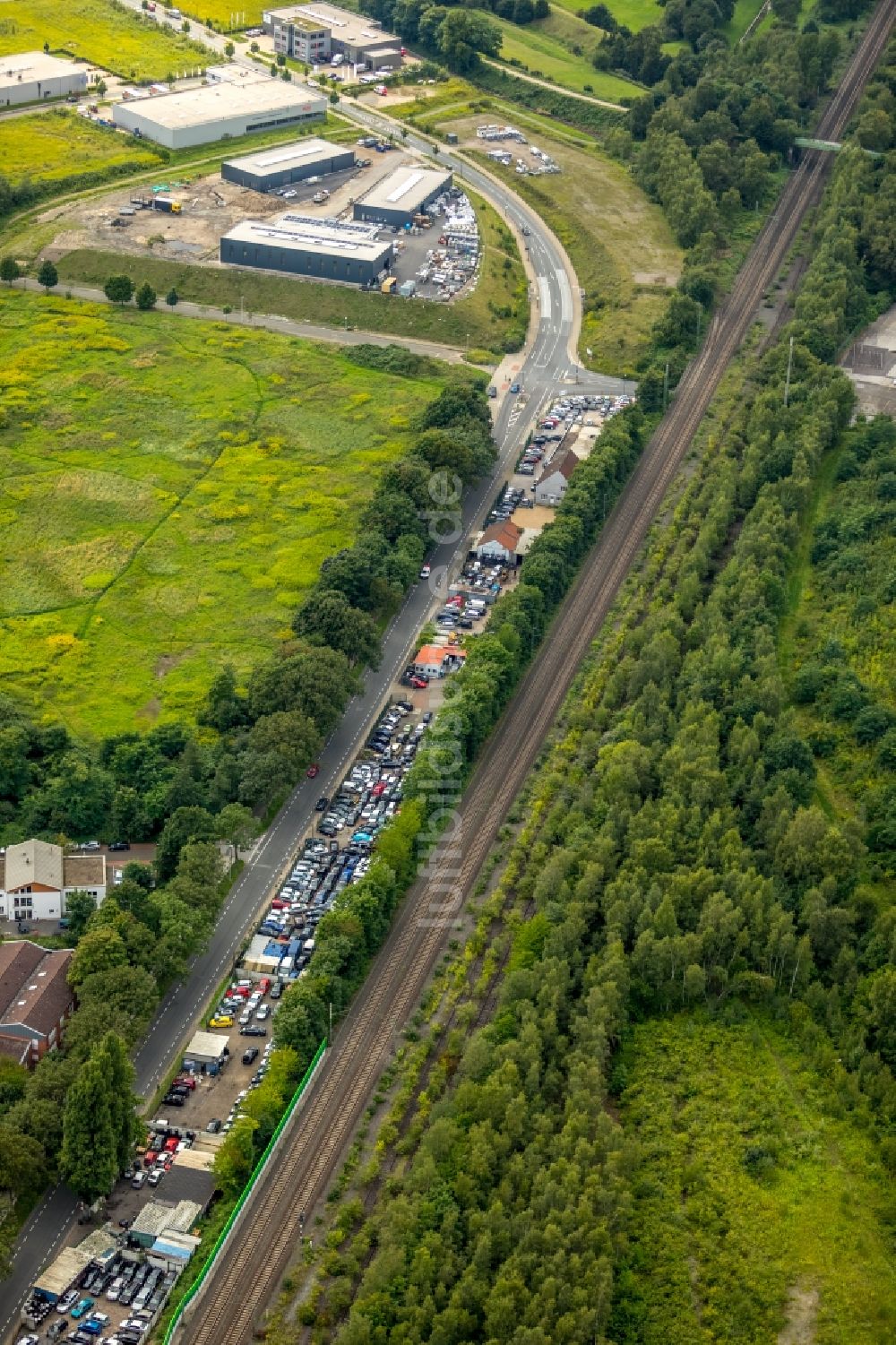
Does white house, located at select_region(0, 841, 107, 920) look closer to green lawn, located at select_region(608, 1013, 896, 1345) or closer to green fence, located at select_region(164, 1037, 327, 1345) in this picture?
green fence, located at select_region(164, 1037, 327, 1345)

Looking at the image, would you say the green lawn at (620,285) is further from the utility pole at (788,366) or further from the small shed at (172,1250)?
the small shed at (172,1250)

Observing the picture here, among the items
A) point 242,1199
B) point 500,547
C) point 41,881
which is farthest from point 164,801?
point 500,547

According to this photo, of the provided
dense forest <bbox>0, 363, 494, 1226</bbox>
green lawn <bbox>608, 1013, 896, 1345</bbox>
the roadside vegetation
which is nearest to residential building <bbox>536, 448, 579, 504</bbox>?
dense forest <bbox>0, 363, 494, 1226</bbox>

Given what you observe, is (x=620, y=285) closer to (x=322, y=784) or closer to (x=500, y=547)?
(x=500, y=547)

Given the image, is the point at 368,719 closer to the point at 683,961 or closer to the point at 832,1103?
the point at 683,961

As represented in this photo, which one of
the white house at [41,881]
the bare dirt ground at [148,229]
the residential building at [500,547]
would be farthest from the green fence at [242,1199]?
the bare dirt ground at [148,229]

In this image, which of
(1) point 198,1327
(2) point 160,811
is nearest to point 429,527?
(2) point 160,811
